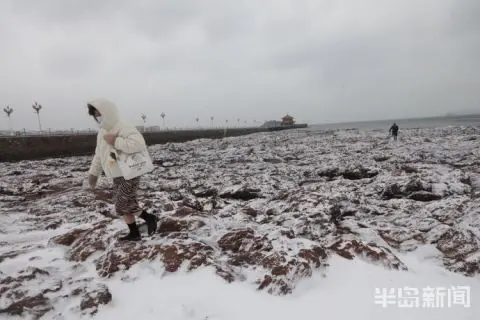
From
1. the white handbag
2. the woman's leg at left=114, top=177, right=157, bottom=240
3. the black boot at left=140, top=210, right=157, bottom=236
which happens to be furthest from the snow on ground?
the white handbag

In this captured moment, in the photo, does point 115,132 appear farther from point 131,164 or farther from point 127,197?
point 127,197

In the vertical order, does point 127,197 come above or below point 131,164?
below

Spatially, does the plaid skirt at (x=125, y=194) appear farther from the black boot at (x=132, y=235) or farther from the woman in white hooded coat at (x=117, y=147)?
the black boot at (x=132, y=235)

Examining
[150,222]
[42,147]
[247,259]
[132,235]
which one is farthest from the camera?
[42,147]

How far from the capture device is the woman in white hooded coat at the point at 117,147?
13.3 ft

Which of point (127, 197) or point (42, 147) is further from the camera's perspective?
point (42, 147)

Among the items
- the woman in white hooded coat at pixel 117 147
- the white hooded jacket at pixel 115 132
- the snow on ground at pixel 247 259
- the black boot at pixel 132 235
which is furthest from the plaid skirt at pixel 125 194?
the snow on ground at pixel 247 259

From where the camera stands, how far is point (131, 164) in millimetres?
4090

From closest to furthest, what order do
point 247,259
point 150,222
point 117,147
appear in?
point 117,147 < point 247,259 < point 150,222

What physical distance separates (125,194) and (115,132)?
82 cm

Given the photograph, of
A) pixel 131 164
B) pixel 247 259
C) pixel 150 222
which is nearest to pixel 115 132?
pixel 131 164

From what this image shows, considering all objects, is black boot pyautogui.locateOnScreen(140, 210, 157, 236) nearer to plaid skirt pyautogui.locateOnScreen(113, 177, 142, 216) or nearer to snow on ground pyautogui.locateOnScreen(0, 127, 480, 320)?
snow on ground pyautogui.locateOnScreen(0, 127, 480, 320)

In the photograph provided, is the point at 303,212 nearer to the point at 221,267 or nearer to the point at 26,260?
the point at 221,267

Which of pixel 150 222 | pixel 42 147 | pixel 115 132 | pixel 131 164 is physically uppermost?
pixel 115 132
